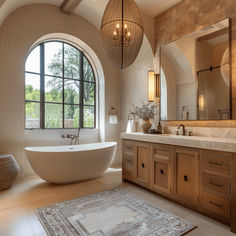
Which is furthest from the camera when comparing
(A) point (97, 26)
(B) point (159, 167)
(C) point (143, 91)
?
(A) point (97, 26)

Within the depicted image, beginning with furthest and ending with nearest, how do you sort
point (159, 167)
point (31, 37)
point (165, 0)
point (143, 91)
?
point (143, 91) < point (31, 37) < point (165, 0) < point (159, 167)

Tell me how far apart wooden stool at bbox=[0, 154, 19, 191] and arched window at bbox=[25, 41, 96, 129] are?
93 cm

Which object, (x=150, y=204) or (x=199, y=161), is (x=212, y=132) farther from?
(x=150, y=204)

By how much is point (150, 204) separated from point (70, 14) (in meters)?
3.99

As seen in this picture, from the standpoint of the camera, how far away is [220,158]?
192cm

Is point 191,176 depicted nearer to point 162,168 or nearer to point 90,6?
point 162,168

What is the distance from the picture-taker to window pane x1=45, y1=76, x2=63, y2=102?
392cm

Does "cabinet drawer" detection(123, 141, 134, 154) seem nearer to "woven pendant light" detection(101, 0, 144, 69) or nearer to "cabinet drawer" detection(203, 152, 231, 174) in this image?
"cabinet drawer" detection(203, 152, 231, 174)

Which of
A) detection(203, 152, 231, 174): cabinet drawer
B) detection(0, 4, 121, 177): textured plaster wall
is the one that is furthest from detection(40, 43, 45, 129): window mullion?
detection(203, 152, 231, 174): cabinet drawer

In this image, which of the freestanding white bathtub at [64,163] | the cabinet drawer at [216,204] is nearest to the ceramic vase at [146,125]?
the freestanding white bathtub at [64,163]

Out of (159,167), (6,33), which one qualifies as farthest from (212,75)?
(6,33)

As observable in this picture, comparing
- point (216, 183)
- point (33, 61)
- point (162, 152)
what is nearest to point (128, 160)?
point (162, 152)

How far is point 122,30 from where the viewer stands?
191cm

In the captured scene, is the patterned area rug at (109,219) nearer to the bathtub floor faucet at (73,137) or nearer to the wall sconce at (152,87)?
the bathtub floor faucet at (73,137)
